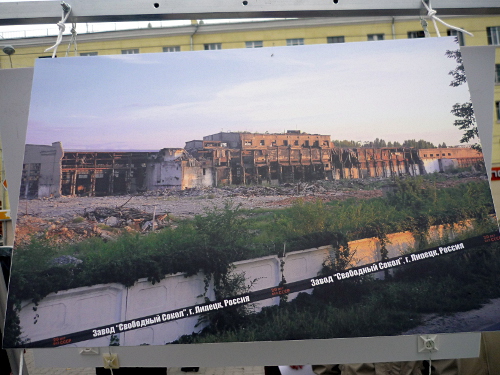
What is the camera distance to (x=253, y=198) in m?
2.22

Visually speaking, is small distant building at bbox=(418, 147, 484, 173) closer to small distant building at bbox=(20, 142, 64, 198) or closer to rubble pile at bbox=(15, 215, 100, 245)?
rubble pile at bbox=(15, 215, 100, 245)

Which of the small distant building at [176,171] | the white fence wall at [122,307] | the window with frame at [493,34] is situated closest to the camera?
the white fence wall at [122,307]

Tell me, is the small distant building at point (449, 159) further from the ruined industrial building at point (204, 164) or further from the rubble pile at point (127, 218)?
the rubble pile at point (127, 218)

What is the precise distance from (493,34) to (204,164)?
37.9 feet

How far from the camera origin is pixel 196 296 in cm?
211

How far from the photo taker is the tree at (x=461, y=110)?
7.34ft

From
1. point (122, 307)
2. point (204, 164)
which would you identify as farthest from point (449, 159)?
point (122, 307)

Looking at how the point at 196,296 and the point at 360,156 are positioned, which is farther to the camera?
the point at 360,156

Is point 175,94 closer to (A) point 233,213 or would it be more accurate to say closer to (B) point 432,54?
(A) point 233,213

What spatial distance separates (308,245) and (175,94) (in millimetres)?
1046

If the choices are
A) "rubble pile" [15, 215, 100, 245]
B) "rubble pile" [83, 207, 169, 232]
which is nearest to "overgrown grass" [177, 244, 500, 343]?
"rubble pile" [83, 207, 169, 232]

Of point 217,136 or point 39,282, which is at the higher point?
point 217,136

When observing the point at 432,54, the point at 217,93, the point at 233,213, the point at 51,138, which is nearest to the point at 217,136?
the point at 217,93

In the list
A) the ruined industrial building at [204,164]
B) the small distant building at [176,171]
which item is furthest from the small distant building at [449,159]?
the small distant building at [176,171]
